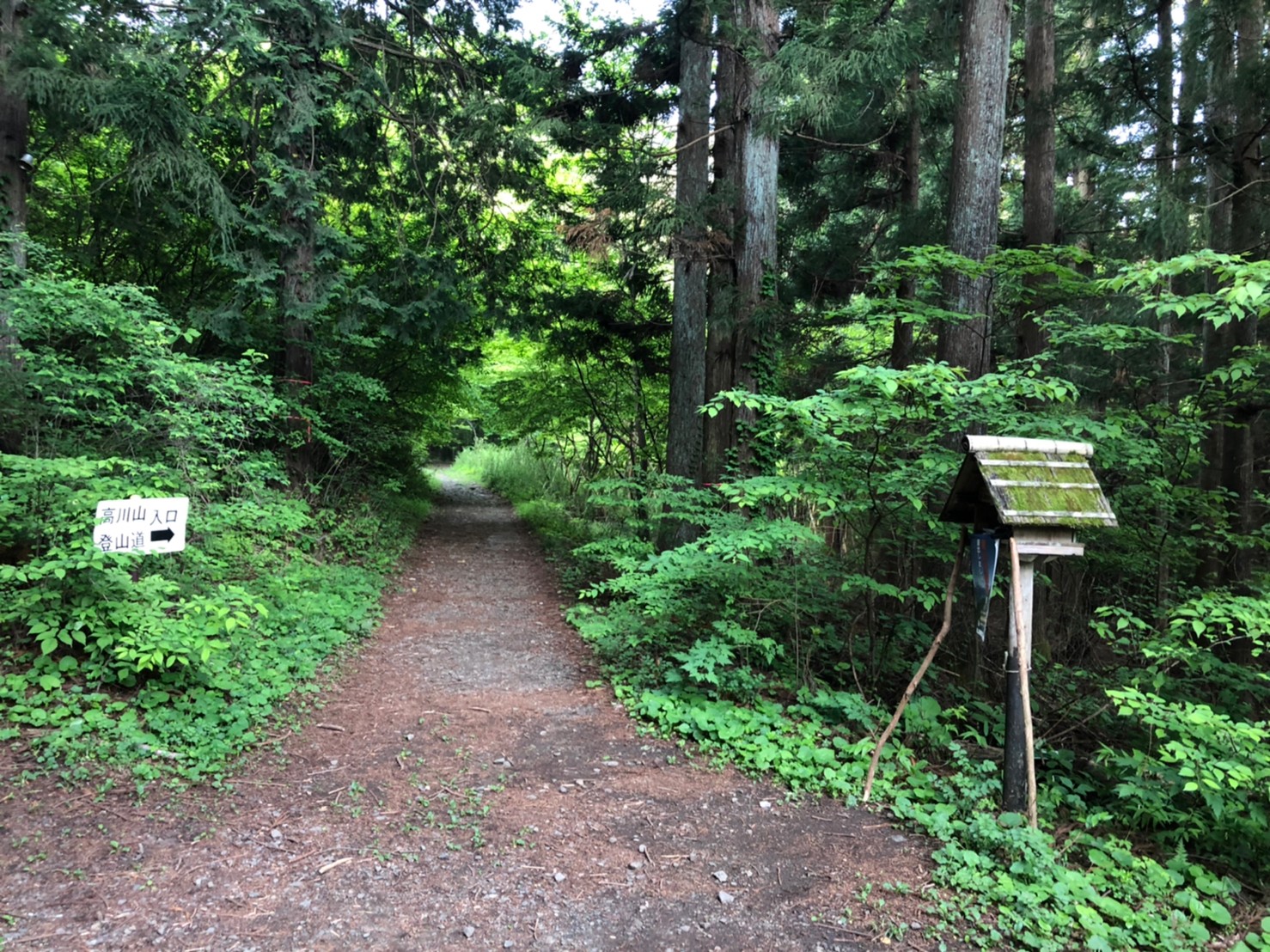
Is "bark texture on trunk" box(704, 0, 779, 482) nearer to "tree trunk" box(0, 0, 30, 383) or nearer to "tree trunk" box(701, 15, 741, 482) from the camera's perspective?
"tree trunk" box(701, 15, 741, 482)

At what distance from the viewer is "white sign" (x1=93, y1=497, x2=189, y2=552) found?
12.4 ft

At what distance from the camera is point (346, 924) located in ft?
8.80

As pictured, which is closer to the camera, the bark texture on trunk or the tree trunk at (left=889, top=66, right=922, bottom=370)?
the bark texture on trunk

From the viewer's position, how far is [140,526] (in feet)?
12.7

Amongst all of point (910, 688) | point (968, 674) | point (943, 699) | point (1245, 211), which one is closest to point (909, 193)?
point (1245, 211)

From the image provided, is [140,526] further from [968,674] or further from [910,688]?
[968,674]

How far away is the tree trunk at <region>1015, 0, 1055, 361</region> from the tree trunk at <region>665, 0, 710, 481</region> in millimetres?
3795

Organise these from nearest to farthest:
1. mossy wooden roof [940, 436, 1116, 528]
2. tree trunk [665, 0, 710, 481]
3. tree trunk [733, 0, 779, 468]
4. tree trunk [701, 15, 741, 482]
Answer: mossy wooden roof [940, 436, 1116, 528] < tree trunk [733, 0, 779, 468] < tree trunk [701, 15, 741, 482] < tree trunk [665, 0, 710, 481]

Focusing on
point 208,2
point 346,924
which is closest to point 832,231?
point 208,2

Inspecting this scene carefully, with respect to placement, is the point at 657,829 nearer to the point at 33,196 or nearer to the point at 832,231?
the point at 832,231

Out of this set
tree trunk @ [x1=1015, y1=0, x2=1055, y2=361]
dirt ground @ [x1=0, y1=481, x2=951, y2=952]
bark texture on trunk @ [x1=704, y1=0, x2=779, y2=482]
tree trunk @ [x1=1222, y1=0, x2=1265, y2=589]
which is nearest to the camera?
dirt ground @ [x1=0, y1=481, x2=951, y2=952]

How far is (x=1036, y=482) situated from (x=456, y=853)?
3436 mm

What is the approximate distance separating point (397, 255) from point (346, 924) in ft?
27.5

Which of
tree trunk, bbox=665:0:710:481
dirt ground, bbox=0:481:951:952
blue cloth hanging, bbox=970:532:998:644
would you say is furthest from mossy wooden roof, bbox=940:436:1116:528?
tree trunk, bbox=665:0:710:481
